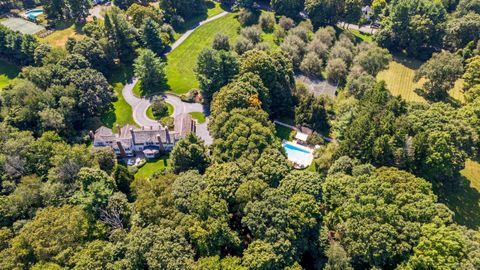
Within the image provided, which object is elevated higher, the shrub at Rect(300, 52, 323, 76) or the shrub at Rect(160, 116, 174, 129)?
the shrub at Rect(300, 52, 323, 76)

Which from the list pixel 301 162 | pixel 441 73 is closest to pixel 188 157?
pixel 301 162

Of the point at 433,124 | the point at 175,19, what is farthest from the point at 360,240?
the point at 175,19

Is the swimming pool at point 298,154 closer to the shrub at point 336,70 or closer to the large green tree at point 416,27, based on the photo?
the shrub at point 336,70

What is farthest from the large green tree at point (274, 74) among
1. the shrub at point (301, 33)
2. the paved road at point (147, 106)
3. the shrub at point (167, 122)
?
the shrub at point (301, 33)

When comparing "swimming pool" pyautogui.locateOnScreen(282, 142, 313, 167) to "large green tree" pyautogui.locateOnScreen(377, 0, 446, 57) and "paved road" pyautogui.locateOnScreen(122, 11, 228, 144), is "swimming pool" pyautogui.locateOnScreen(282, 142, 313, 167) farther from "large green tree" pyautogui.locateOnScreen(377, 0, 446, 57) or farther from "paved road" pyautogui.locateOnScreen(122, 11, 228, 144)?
"large green tree" pyautogui.locateOnScreen(377, 0, 446, 57)

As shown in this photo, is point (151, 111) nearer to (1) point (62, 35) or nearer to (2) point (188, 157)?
(2) point (188, 157)

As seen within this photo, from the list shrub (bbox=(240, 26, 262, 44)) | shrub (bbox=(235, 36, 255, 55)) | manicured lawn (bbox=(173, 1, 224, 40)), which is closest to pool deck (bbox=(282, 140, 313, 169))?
shrub (bbox=(235, 36, 255, 55))
